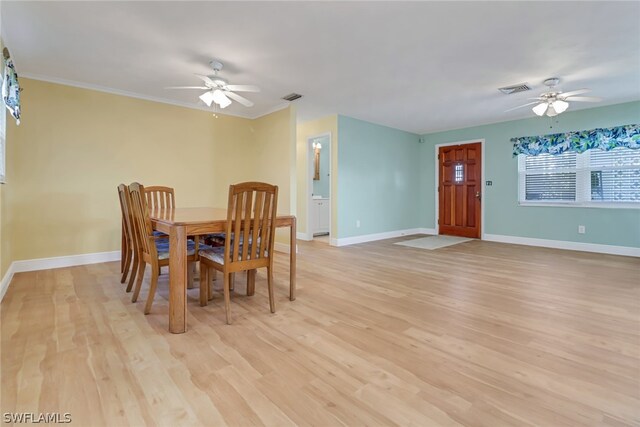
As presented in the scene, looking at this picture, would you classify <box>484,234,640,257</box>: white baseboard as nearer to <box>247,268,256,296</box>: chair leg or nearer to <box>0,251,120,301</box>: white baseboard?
<box>247,268,256,296</box>: chair leg

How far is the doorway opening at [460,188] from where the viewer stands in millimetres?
6230

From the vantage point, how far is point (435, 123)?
239 inches

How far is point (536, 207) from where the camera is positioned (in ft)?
18.1

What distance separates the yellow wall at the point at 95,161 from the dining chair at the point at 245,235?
2389 mm

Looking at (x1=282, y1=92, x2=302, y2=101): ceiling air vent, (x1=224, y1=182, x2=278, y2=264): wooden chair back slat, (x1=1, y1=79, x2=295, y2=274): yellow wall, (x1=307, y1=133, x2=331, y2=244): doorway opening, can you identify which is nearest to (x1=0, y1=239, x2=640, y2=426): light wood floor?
(x1=224, y1=182, x2=278, y2=264): wooden chair back slat

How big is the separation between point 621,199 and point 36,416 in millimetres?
6804

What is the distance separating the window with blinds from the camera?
15.3 feet

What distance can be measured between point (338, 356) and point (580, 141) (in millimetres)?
5563

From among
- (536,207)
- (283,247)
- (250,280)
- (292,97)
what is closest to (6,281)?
(250,280)

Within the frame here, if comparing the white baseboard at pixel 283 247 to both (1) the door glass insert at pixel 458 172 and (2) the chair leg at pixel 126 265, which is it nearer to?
(2) the chair leg at pixel 126 265

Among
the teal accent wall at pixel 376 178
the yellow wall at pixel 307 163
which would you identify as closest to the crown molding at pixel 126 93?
the yellow wall at pixel 307 163

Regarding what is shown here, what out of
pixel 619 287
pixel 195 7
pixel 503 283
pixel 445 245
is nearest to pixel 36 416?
pixel 195 7

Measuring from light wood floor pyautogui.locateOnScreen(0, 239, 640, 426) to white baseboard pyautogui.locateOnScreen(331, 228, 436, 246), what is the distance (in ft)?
7.65

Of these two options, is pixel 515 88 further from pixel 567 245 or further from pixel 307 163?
pixel 307 163
